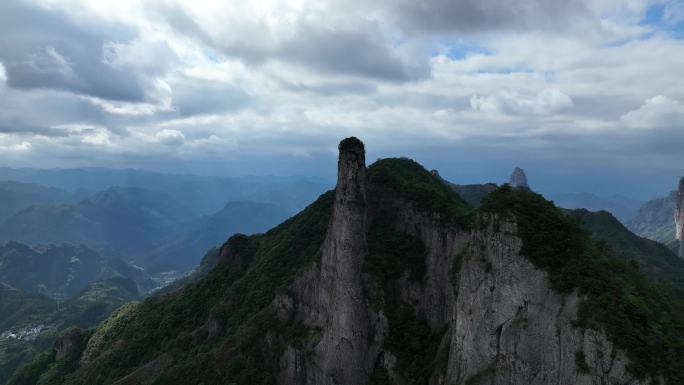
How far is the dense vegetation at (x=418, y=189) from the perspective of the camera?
5244 cm

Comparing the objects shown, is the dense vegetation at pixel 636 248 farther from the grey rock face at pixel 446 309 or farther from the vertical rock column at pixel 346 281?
the vertical rock column at pixel 346 281

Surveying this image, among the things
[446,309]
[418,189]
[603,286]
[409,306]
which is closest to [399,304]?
[409,306]

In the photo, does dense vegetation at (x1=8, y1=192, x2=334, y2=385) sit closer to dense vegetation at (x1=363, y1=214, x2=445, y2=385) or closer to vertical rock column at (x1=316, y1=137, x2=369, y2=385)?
vertical rock column at (x1=316, y1=137, x2=369, y2=385)

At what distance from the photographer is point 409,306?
169 ft

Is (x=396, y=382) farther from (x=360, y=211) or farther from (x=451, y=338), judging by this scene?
(x=360, y=211)

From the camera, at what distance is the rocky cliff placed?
30.7m

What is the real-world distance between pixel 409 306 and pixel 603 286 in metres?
24.0

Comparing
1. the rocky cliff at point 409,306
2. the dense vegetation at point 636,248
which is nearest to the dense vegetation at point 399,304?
the rocky cliff at point 409,306

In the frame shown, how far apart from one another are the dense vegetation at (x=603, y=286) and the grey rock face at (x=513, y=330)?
837 millimetres

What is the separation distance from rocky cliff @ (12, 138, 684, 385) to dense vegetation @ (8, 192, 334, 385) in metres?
0.30

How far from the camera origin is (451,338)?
131ft

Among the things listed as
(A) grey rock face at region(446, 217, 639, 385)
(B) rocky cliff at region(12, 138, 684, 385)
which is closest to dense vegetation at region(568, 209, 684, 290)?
(B) rocky cliff at region(12, 138, 684, 385)

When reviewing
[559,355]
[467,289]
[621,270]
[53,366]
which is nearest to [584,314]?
[559,355]

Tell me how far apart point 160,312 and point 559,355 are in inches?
3299
